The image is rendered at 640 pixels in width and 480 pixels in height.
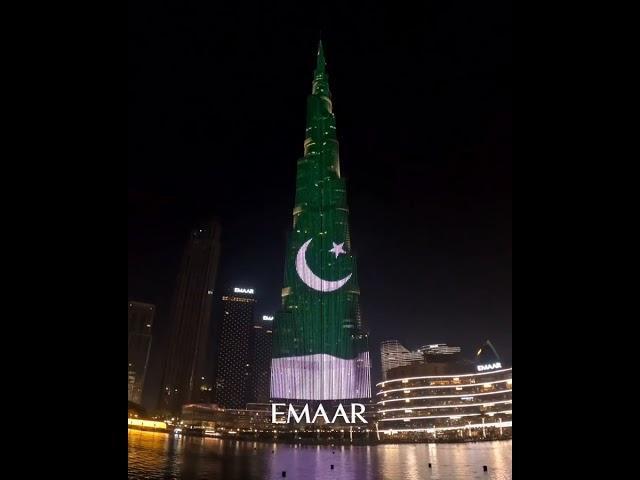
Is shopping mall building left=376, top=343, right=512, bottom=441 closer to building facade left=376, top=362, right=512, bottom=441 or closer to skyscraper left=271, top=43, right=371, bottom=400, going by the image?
building facade left=376, top=362, right=512, bottom=441

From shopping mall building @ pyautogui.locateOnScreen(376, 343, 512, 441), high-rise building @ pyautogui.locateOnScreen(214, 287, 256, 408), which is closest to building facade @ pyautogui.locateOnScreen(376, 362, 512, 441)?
shopping mall building @ pyautogui.locateOnScreen(376, 343, 512, 441)

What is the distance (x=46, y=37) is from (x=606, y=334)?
4.46 m

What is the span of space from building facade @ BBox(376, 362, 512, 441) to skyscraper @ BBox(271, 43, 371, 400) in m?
16.8

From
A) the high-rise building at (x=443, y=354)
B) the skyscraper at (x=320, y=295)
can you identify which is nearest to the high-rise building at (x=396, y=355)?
the high-rise building at (x=443, y=354)

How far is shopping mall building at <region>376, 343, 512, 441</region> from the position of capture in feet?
262

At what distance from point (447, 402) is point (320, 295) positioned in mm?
30285

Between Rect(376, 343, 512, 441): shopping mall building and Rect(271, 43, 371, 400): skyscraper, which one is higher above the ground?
Rect(271, 43, 371, 400): skyscraper

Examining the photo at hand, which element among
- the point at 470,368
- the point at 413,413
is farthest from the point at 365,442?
the point at 470,368

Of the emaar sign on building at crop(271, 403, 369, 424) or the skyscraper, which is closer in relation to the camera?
the emaar sign on building at crop(271, 403, 369, 424)

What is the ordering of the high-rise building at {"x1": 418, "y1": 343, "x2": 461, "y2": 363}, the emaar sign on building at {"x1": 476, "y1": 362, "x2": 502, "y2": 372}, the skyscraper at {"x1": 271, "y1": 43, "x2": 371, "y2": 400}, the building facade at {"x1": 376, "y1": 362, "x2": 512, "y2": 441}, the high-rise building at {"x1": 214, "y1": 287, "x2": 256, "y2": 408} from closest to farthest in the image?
the skyscraper at {"x1": 271, "y1": 43, "x2": 371, "y2": 400}
the building facade at {"x1": 376, "y1": 362, "x2": 512, "y2": 441}
the emaar sign on building at {"x1": 476, "y1": 362, "x2": 502, "y2": 372}
the high-rise building at {"x1": 418, "y1": 343, "x2": 461, "y2": 363}
the high-rise building at {"x1": 214, "y1": 287, "x2": 256, "y2": 408}

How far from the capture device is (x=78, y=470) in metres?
3.29

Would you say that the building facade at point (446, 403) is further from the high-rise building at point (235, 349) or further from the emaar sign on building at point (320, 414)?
the high-rise building at point (235, 349)

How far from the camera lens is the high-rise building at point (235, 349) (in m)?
172

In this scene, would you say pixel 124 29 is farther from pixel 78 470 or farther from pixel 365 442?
pixel 365 442
